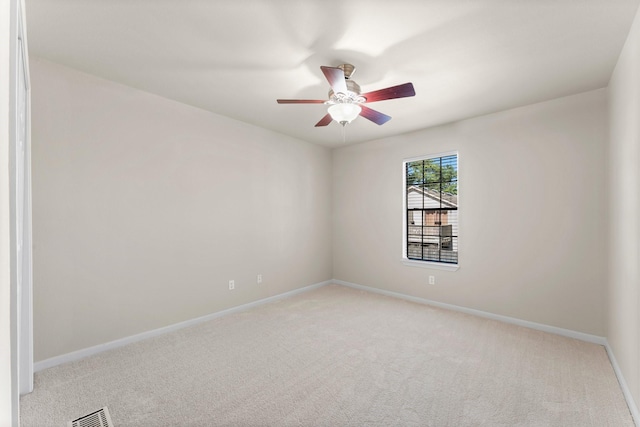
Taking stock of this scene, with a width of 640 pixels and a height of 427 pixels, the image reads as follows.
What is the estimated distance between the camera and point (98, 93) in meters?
2.92

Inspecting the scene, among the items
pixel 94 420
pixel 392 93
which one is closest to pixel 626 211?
pixel 392 93

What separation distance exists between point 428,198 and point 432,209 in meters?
0.18

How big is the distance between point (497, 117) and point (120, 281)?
4702 mm

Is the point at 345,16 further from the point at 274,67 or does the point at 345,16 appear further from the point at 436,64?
the point at 436,64

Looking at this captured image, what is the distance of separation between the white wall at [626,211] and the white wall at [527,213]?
278 mm

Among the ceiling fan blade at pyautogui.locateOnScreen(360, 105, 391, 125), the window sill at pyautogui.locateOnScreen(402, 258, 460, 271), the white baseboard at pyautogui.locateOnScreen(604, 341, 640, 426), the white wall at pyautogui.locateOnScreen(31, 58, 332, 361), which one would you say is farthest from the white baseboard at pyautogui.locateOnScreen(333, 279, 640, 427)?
the ceiling fan blade at pyautogui.locateOnScreen(360, 105, 391, 125)

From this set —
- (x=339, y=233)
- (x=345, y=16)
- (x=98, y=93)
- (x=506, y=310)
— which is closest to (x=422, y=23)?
(x=345, y=16)

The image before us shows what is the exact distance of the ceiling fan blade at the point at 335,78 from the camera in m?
2.10

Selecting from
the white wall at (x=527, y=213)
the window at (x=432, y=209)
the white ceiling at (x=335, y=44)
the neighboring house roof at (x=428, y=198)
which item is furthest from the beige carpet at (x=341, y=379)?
the white ceiling at (x=335, y=44)

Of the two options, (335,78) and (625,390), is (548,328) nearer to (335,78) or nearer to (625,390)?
(625,390)

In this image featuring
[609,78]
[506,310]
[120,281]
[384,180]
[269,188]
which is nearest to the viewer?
[609,78]

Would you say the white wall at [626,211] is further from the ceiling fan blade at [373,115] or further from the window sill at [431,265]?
the ceiling fan blade at [373,115]

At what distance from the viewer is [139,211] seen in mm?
3227

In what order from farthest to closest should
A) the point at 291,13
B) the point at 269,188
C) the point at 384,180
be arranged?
the point at 384,180 → the point at 269,188 → the point at 291,13
